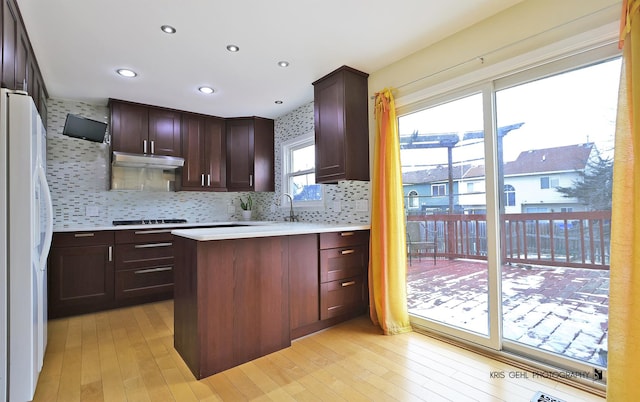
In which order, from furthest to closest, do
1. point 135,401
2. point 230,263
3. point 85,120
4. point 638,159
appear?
point 85,120, point 230,263, point 135,401, point 638,159

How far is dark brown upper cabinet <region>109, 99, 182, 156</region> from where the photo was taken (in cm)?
358

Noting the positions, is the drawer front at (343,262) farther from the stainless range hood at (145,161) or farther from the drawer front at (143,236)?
the stainless range hood at (145,161)

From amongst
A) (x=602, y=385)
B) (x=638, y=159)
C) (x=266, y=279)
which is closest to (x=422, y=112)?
(x=638, y=159)

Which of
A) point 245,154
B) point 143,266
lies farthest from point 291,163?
point 143,266

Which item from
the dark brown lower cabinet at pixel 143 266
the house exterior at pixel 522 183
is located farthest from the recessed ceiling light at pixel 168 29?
the house exterior at pixel 522 183

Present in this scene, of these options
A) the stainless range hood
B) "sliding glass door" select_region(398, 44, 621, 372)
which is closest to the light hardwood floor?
"sliding glass door" select_region(398, 44, 621, 372)

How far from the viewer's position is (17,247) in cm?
155

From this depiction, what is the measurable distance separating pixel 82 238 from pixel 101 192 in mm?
828

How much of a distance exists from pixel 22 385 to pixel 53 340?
1209mm

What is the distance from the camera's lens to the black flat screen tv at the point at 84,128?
3.30 m

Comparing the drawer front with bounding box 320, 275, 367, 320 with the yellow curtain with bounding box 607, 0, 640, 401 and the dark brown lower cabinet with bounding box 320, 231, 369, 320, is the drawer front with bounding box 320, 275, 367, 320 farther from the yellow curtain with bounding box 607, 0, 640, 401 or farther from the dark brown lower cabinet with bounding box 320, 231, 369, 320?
the yellow curtain with bounding box 607, 0, 640, 401

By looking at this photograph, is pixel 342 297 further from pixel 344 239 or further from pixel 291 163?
pixel 291 163

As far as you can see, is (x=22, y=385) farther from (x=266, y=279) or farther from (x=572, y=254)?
(x=572, y=254)

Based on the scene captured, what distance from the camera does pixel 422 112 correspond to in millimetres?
2697
